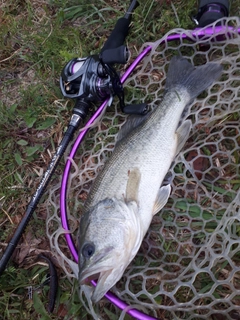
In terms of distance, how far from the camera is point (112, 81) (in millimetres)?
2889

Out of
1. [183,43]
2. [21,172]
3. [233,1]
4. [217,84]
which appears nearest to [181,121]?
[217,84]

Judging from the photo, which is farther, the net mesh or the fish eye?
the net mesh

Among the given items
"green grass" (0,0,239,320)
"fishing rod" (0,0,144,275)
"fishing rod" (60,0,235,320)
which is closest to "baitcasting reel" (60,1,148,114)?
"fishing rod" (0,0,144,275)

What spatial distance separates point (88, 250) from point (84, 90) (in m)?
1.32

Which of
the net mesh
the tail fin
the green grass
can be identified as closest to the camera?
the net mesh

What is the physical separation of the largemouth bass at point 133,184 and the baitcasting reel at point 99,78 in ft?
0.81

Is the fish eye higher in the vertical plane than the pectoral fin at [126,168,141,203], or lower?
higher

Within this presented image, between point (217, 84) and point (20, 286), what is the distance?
2.36 meters

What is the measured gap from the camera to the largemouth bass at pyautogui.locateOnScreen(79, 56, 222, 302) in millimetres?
2334

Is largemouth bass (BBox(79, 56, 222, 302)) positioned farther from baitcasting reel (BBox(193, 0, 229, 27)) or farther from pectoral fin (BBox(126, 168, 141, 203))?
baitcasting reel (BBox(193, 0, 229, 27))

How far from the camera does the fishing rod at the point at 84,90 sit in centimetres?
288

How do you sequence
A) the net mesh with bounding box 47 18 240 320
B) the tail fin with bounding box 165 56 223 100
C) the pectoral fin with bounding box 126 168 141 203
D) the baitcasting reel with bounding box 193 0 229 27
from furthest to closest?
the baitcasting reel with bounding box 193 0 229 27 → the tail fin with bounding box 165 56 223 100 → the net mesh with bounding box 47 18 240 320 → the pectoral fin with bounding box 126 168 141 203

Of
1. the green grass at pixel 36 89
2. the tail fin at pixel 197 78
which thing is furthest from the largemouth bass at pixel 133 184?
the green grass at pixel 36 89

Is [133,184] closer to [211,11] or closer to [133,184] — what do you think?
[133,184]
